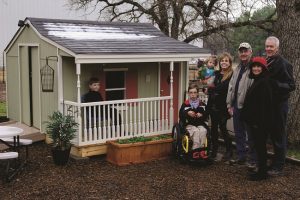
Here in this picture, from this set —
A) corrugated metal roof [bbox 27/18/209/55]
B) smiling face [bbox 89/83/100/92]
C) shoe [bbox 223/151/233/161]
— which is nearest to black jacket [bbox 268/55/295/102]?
shoe [bbox 223/151/233/161]

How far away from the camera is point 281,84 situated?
20.0 feet

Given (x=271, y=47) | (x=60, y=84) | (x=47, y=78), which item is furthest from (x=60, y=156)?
(x=271, y=47)

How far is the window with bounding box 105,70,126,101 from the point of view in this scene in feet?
28.9

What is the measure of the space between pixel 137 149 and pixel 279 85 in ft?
9.17

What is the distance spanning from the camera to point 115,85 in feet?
29.3

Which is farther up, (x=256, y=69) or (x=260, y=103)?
(x=256, y=69)

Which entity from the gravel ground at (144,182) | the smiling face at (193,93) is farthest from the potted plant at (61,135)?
the smiling face at (193,93)

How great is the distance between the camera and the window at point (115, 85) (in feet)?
28.9

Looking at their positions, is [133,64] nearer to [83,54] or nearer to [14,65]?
[83,54]

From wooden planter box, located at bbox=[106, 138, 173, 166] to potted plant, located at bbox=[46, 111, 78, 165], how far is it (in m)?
0.82

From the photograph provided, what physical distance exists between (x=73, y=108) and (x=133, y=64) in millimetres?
2057

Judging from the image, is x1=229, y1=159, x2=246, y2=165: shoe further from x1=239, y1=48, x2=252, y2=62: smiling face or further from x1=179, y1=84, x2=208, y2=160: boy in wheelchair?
x1=239, y1=48, x2=252, y2=62: smiling face

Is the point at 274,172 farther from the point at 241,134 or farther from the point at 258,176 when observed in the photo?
the point at 241,134

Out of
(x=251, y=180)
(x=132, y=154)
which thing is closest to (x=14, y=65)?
(x=132, y=154)
